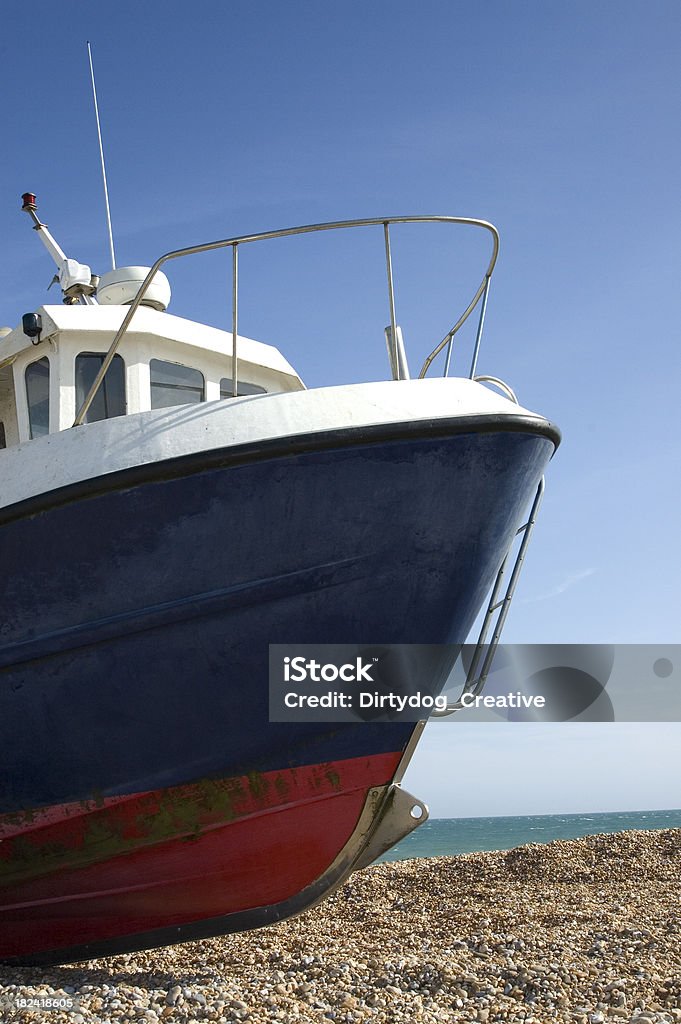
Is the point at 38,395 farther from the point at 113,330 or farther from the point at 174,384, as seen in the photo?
the point at 174,384

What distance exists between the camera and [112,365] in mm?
5355

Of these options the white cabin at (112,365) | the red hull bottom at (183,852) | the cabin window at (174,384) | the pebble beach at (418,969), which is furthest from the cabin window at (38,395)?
the pebble beach at (418,969)

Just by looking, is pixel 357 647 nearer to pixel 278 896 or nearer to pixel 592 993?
pixel 278 896

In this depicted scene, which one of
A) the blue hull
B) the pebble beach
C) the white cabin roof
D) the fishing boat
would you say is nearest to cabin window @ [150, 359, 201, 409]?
the white cabin roof

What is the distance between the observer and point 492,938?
17.2 feet

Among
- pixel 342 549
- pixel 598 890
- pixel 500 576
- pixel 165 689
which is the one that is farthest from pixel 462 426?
pixel 598 890

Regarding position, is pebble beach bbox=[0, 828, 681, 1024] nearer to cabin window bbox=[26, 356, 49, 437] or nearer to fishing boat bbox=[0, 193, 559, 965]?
fishing boat bbox=[0, 193, 559, 965]

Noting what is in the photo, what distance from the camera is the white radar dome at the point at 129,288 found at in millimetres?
6000

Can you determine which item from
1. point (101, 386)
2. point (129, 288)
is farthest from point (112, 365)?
point (129, 288)

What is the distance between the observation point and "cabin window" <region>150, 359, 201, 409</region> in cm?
547

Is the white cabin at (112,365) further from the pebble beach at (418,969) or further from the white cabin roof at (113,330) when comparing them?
the pebble beach at (418,969)

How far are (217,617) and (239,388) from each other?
210 centimetres

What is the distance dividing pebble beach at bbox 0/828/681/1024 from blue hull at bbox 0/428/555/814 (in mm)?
1049

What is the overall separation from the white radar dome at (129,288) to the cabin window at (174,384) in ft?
2.35
